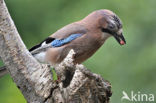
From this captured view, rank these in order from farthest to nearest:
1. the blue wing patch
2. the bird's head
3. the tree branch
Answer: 1. the blue wing patch
2. the bird's head
3. the tree branch

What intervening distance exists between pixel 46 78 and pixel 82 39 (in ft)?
5.10

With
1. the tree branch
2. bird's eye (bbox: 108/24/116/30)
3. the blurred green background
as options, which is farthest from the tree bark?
the blurred green background

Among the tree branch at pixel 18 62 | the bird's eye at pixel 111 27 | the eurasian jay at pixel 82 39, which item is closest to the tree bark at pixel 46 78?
the tree branch at pixel 18 62

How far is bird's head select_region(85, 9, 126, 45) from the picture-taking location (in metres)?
6.31

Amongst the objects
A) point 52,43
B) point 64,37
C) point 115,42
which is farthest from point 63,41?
point 115,42

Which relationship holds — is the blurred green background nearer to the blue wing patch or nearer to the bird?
the bird

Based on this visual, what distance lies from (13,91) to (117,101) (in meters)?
1.72

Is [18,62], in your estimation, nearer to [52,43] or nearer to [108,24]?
[52,43]

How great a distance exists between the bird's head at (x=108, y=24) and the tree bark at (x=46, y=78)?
1.50 m

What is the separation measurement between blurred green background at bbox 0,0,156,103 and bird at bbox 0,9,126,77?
1207 millimetres

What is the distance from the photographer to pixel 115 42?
7.66 meters

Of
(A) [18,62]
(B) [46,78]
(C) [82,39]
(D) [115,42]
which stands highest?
(A) [18,62]

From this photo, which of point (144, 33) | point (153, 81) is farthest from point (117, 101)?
point (144, 33)

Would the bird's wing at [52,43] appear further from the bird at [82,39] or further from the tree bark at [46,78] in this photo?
the tree bark at [46,78]
